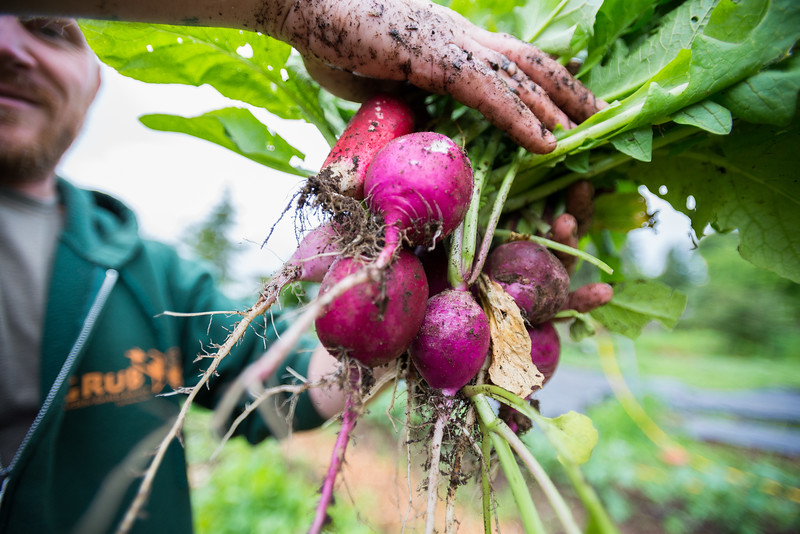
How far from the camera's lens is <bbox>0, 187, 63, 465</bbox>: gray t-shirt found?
1269 mm

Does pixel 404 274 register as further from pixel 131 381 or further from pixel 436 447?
pixel 131 381

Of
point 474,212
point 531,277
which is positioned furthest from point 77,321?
point 531,277

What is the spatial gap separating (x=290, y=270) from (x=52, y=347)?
100cm

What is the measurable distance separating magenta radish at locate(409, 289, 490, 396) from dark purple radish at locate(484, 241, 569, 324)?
0.53ft

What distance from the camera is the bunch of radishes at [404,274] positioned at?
789mm

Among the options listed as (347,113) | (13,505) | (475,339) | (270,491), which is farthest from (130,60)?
(270,491)

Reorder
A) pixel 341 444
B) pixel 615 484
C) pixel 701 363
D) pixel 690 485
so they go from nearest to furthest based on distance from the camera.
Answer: pixel 341 444 < pixel 690 485 < pixel 615 484 < pixel 701 363

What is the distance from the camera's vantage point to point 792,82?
2.57 ft

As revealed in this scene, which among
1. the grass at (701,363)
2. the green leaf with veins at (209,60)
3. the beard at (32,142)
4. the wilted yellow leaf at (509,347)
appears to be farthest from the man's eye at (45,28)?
the grass at (701,363)

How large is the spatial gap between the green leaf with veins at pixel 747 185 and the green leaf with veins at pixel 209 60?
105cm

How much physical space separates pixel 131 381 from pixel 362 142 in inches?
52.2

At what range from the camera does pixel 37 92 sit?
1480mm

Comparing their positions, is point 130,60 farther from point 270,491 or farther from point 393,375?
point 270,491

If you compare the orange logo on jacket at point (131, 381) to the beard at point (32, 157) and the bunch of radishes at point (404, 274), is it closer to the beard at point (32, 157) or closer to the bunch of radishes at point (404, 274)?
the beard at point (32, 157)
